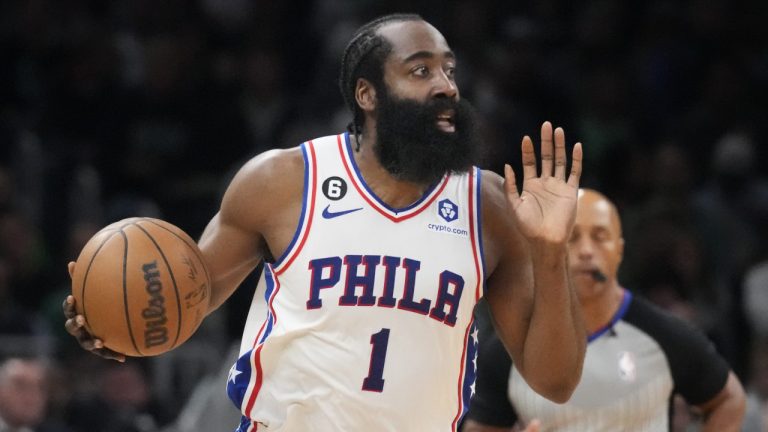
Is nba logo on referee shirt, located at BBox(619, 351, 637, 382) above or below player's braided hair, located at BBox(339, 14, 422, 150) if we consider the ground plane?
below

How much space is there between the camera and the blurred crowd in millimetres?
8641

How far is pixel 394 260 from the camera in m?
4.14

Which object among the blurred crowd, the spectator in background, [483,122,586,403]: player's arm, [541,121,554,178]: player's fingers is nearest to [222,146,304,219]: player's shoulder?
[483,122,586,403]: player's arm

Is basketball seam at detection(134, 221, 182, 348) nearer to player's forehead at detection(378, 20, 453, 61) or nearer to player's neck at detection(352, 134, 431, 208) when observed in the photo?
player's neck at detection(352, 134, 431, 208)

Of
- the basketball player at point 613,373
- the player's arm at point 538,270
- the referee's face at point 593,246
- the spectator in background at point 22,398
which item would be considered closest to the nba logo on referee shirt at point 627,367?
the basketball player at point 613,373

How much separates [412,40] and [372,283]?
0.79 m

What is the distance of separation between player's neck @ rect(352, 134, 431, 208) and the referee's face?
1325 millimetres

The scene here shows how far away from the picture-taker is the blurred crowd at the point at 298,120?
8.64m

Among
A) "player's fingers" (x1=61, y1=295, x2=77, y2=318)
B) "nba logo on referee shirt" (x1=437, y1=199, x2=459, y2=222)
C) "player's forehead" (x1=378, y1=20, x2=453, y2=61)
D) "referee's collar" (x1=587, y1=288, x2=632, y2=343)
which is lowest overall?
"referee's collar" (x1=587, y1=288, x2=632, y2=343)

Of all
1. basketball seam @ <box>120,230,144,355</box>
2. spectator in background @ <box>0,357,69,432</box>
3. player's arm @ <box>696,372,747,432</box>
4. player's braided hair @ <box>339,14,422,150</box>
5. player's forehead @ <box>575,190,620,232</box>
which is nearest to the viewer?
basketball seam @ <box>120,230,144,355</box>

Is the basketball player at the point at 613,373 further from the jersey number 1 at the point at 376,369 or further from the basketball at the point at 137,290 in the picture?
the basketball at the point at 137,290

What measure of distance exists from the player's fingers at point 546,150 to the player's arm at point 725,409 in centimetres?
164

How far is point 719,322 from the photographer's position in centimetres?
870

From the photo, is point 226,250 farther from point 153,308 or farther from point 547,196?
point 547,196
